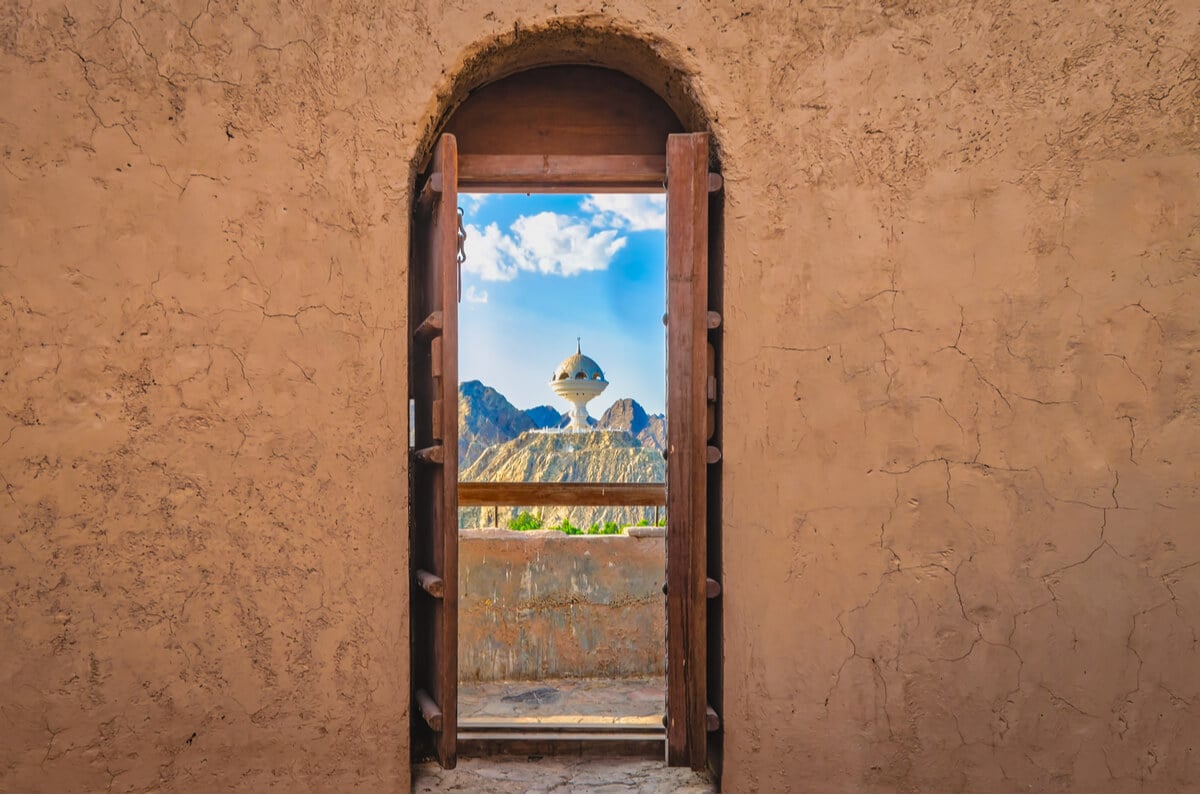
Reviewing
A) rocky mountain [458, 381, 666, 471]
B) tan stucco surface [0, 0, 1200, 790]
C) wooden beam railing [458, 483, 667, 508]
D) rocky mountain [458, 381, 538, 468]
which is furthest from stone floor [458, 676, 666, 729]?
rocky mountain [458, 381, 538, 468]

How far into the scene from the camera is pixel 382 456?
226cm

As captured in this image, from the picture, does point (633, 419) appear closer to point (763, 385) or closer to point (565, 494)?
point (565, 494)

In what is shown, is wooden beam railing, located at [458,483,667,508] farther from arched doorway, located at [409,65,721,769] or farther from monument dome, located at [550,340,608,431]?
monument dome, located at [550,340,608,431]

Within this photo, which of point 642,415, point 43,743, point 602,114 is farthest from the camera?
point 642,415

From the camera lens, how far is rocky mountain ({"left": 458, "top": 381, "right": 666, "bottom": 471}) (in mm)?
11914

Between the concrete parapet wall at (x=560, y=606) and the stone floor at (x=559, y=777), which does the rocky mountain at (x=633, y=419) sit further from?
the stone floor at (x=559, y=777)

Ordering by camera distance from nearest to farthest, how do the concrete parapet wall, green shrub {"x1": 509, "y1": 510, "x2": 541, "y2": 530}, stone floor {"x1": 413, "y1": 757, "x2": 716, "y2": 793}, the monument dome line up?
stone floor {"x1": 413, "y1": 757, "x2": 716, "y2": 793}
the concrete parapet wall
green shrub {"x1": 509, "y1": 510, "x2": 541, "y2": 530}
the monument dome

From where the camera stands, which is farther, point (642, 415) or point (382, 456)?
point (642, 415)

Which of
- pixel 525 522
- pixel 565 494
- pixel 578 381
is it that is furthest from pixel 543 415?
pixel 565 494

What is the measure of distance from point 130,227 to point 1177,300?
10.1ft

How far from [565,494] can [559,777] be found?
2.45 m

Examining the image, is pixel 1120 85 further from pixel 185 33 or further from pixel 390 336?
pixel 185 33

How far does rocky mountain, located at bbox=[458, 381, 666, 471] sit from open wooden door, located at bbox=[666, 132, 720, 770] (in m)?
9.28

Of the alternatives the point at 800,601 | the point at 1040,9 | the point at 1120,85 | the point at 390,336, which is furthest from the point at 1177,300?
the point at 390,336
